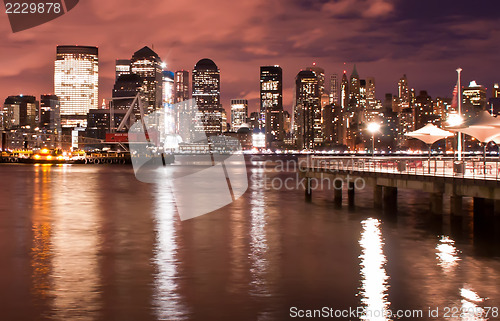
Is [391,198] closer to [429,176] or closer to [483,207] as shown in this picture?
[429,176]

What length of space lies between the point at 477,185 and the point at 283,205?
26829 mm

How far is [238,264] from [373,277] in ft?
21.5

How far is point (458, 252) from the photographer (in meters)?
29.6

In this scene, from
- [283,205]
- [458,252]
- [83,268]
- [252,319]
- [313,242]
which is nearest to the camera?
[252,319]

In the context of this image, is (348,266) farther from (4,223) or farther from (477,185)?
(4,223)

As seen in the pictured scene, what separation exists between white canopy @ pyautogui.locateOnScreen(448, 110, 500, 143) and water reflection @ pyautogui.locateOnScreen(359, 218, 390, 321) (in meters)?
8.31

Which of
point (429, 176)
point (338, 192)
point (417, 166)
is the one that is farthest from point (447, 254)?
point (338, 192)

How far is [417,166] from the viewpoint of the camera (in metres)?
40.0

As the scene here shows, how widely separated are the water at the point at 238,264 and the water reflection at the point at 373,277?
6 centimetres

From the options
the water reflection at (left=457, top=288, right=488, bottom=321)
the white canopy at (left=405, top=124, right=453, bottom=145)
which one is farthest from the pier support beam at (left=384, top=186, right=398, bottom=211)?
the water reflection at (left=457, top=288, right=488, bottom=321)

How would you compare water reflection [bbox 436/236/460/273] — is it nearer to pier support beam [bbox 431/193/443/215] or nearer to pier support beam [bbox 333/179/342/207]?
pier support beam [bbox 431/193/443/215]

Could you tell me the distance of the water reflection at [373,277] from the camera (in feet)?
62.9

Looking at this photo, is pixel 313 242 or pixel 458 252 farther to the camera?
pixel 313 242

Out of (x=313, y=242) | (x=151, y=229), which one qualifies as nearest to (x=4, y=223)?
(x=151, y=229)
